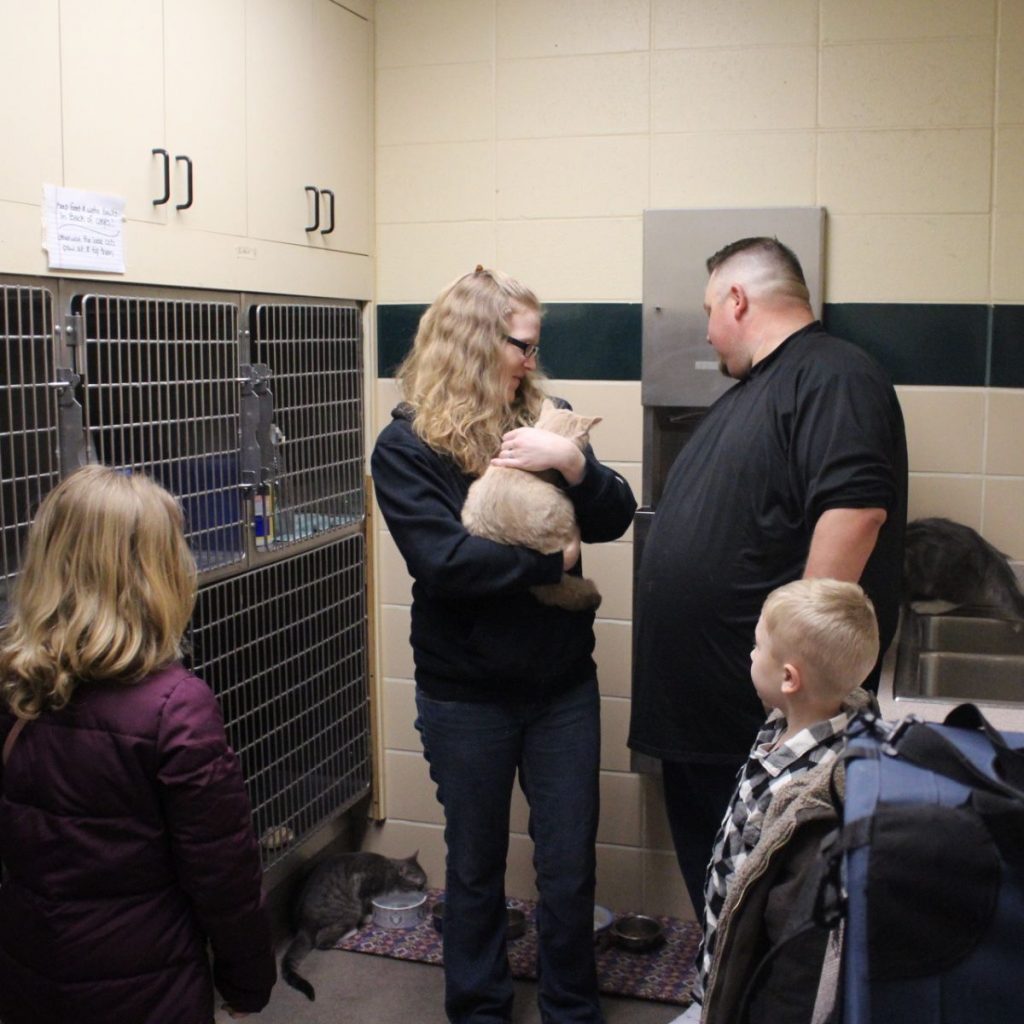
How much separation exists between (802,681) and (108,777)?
3.15 ft

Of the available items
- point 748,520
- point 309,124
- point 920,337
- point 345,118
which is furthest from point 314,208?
point 920,337

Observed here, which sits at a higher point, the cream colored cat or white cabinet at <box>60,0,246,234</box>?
white cabinet at <box>60,0,246,234</box>

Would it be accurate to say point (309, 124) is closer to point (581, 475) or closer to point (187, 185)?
point (187, 185)

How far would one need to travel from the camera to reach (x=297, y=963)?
2.99m

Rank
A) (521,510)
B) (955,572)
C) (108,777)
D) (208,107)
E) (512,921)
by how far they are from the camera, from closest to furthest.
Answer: (108,777) → (521,510) → (208,107) → (955,572) → (512,921)

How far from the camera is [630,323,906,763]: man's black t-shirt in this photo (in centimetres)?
227

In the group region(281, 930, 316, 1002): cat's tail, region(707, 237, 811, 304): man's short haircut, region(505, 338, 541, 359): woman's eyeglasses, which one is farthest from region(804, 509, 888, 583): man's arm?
region(281, 930, 316, 1002): cat's tail

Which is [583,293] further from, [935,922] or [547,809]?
[935,922]

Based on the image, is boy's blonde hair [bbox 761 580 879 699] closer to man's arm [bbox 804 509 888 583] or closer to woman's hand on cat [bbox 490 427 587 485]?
man's arm [bbox 804 509 888 583]

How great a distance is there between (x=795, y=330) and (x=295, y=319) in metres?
1.14

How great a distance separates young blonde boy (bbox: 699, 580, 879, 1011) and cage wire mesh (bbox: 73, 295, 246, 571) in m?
1.21

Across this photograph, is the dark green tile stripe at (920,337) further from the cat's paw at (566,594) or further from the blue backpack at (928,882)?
A: the blue backpack at (928,882)

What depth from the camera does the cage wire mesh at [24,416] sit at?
6.65 feet

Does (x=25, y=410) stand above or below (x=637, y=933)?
above
